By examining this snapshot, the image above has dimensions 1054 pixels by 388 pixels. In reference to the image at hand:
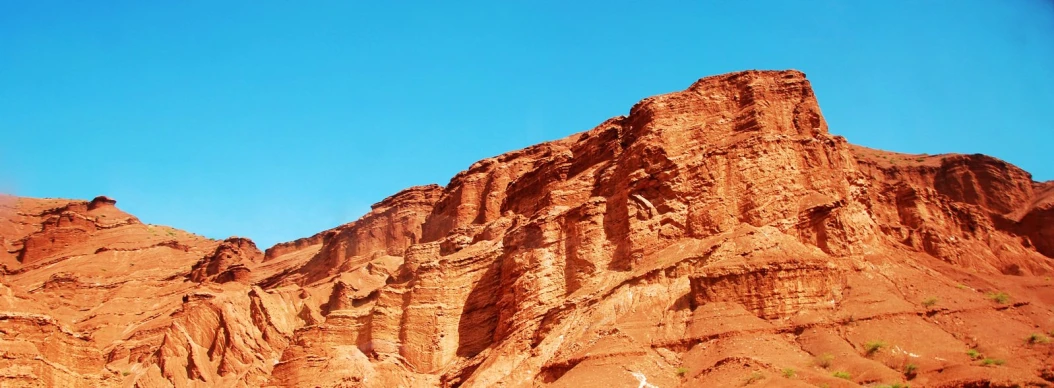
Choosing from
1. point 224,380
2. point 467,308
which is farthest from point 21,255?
point 467,308

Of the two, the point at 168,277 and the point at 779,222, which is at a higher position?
the point at 168,277

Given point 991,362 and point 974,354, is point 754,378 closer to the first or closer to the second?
point 974,354

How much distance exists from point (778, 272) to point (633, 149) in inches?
574

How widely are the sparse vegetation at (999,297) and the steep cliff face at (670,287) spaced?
0.53 feet

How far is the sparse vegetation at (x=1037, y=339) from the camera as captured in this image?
3422cm

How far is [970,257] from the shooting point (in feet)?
167

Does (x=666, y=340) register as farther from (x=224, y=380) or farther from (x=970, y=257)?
(x=224, y=380)

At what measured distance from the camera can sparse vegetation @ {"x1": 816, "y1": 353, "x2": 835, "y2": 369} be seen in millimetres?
34750

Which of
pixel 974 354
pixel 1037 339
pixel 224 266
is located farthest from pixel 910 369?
pixel 224 266

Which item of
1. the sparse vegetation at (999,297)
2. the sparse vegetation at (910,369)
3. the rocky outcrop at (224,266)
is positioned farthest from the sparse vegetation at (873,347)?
the rocky outcrop at (224,266)

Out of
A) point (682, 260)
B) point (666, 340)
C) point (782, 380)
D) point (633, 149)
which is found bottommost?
point (782, 380)

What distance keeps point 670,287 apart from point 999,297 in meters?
13.3

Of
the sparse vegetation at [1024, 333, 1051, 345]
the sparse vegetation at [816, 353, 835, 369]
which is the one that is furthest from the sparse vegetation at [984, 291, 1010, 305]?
the sparse vegetation at [816, 353, 835, 369]

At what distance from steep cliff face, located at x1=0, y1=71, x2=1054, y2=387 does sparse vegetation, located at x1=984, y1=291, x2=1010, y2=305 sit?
0.16m
